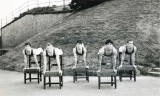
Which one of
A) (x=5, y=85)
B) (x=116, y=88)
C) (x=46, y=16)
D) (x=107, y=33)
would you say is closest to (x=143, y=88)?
(x=116, y=88)

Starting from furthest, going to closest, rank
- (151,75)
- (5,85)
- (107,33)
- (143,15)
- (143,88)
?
1. (143,15)
2. (107,33)
3. (151,75)
4. (5,85)
5. (143,88)

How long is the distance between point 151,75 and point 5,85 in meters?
7.60

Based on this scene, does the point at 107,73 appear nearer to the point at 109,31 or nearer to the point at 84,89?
the point at 84,89

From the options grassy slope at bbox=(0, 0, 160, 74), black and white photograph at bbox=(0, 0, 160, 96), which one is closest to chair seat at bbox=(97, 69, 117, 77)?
black and white photograph at bbox=(0, 0, 160, 96)

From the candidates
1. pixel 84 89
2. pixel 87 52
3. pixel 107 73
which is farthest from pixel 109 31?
pixel 84 89

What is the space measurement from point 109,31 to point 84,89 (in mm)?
10052

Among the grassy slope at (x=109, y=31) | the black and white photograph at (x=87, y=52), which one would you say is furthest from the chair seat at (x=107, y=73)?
the grassy slope at (x=109, y=31)

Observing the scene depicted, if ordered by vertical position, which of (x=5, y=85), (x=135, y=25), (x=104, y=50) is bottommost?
(x=5, y=85)

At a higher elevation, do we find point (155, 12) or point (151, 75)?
point (155, 12)

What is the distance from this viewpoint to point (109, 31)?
23.2 m

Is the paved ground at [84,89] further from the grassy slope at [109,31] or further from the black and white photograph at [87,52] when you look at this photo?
the grassy slope at [109,31]

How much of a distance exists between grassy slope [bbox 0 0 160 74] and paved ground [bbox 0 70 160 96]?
368cm

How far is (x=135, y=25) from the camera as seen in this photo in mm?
23359

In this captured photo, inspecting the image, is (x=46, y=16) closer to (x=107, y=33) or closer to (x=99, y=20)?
(x=99, y=20)
